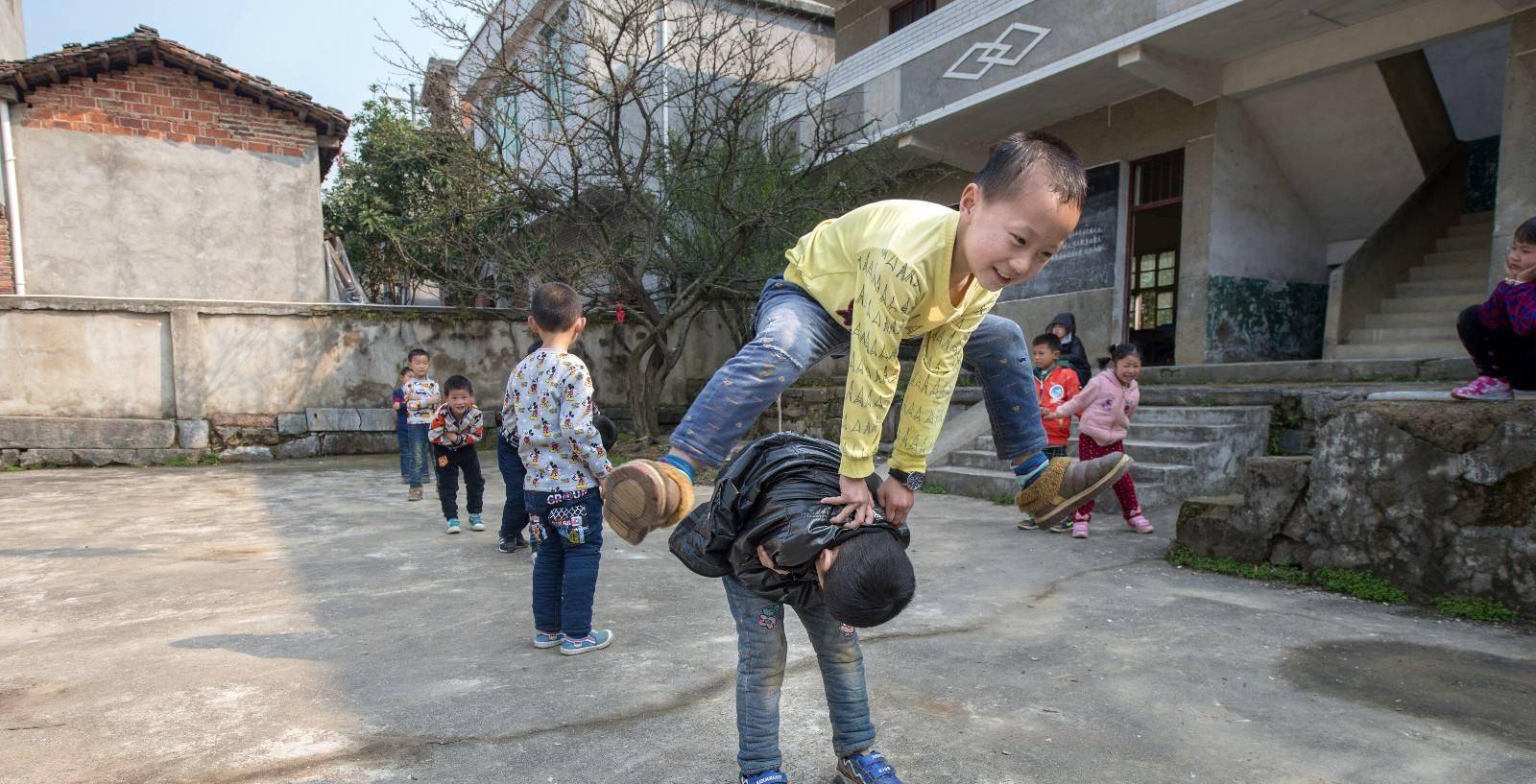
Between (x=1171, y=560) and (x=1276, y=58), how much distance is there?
23.0 ft

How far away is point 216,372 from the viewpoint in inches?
413

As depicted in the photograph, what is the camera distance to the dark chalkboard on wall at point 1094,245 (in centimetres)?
1108

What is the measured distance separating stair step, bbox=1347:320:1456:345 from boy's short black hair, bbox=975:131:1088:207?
860cm

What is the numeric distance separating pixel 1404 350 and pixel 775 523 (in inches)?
357

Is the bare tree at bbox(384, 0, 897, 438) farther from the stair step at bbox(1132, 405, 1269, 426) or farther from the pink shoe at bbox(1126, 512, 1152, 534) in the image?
the pink shoe at bbox(1126, 512, 1152, 534)

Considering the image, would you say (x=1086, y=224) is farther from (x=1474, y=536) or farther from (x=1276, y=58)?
(x=1474, y=536)

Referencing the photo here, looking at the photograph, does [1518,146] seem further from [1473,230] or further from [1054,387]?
[1054,387]

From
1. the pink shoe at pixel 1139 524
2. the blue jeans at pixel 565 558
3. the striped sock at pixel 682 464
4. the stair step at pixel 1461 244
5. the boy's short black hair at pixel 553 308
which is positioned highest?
the stair step at pixel 1461 244

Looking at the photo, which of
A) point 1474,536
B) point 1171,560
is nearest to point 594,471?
point 1171,560

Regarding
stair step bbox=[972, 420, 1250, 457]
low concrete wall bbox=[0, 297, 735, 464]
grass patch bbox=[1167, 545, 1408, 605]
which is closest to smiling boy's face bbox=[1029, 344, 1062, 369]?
stair step bbox=[972, 420, 1250, 457]

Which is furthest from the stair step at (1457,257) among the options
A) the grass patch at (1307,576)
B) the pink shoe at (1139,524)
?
the grass patch at (1307,576)

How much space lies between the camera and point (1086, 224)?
37.3ft

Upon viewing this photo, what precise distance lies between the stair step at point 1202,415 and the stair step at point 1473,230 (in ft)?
17.8

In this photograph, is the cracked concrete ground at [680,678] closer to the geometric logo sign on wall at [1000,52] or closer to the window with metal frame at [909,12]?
the geometric logo sign on wall at [1000,52]
